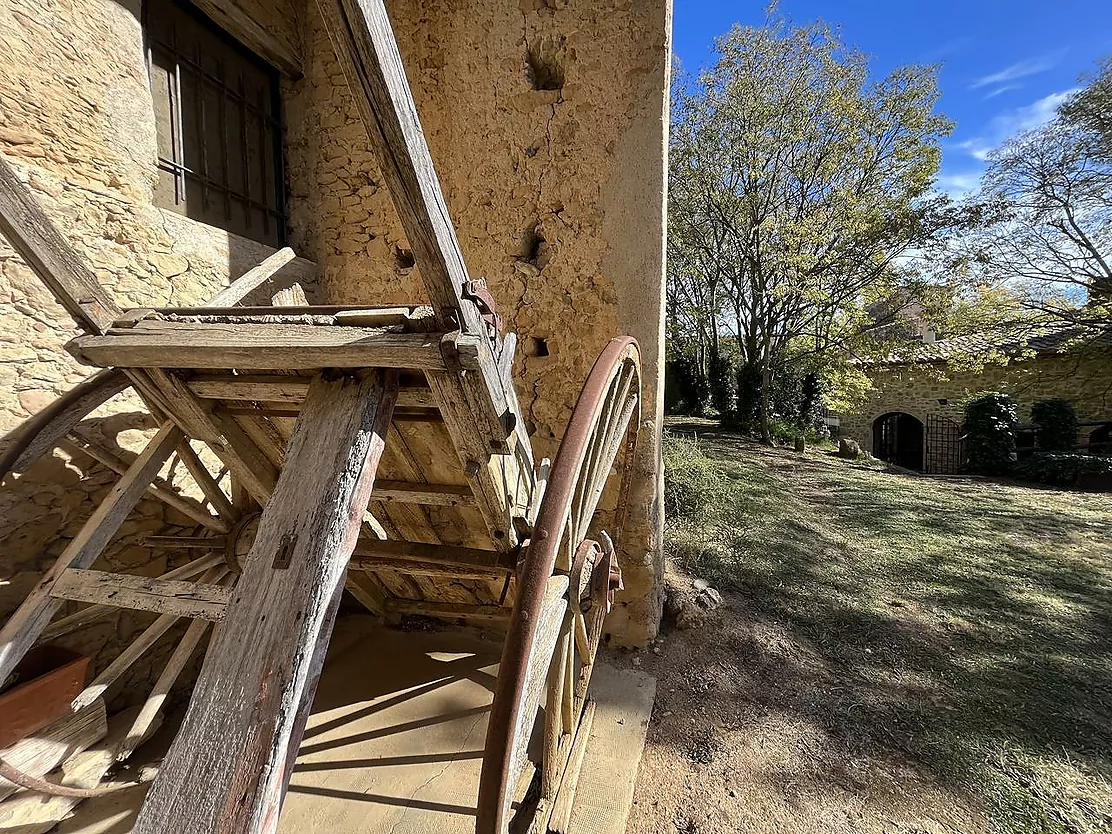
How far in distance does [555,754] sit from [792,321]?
10.7 metres

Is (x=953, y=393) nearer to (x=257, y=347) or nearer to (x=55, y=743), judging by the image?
(x=257, y=347)

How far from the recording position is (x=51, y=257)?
1346 millimetres

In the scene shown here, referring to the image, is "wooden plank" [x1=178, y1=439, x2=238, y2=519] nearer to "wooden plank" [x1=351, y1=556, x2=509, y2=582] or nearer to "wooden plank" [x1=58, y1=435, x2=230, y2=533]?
"wooden plank" [x1=58, y1=435, x2=230, y2=533]

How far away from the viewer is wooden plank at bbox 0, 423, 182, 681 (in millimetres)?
1537

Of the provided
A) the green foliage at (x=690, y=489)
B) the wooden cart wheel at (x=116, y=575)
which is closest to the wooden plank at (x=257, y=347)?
the wooden cart wheel at (x=116, y=575)

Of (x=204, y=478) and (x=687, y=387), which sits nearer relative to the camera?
(x=204, y=478)

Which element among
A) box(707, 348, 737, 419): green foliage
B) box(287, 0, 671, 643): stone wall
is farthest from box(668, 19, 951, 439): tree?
box(287, 0, 671, 643): stone wall

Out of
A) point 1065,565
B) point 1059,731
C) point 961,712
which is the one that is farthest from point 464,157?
point 1065,565

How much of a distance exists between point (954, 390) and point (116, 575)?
15628 millimetres

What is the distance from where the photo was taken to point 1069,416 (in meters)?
8.86

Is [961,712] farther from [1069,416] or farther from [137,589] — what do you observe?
[1069,416]

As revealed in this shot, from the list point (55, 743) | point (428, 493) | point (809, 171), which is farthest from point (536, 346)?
point (809, 171)

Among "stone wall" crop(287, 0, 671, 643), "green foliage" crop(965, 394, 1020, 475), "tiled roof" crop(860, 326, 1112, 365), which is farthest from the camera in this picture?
"tiled roof" crop(860, 326, 1112, 365)

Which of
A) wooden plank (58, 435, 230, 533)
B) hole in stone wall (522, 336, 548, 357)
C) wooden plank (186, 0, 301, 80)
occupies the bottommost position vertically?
wooden plank (58, 435, 230, 533)
